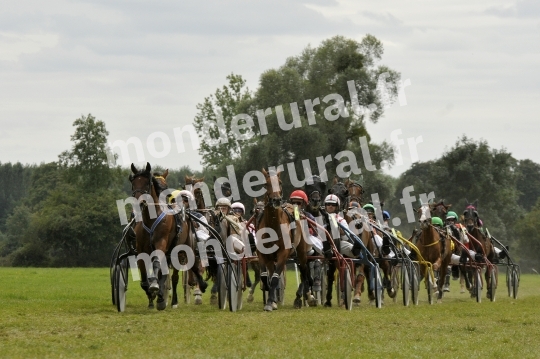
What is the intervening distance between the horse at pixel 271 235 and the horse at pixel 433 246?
241 inches

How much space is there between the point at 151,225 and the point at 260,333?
367cm

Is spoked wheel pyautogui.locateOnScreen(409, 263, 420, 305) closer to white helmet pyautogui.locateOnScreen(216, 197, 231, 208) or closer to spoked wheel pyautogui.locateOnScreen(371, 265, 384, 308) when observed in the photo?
spoked wheel pyautogui.locateOnScreen(371, 265, 384, 308)

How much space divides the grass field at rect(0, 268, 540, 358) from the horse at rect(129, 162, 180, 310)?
0.61 metres

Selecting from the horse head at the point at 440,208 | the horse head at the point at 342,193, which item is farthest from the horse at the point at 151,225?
the horse head at the point at 440,208

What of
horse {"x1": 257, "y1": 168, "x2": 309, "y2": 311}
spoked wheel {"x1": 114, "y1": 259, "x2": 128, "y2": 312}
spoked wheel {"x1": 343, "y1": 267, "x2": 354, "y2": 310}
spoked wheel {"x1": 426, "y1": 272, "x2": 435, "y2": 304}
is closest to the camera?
spoked wheel {"x1": 114, "y1": 259, "x2": 128, "y2": 312}

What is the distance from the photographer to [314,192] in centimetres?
1761

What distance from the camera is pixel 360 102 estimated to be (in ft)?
171

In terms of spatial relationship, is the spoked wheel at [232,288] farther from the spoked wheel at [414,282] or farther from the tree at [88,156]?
the tree at [88,156]

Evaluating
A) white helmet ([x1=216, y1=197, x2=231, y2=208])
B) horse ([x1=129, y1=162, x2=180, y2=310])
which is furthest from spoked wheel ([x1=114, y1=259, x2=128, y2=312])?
white helmet ([x1=216, y1=197, x2=231, y2=208])

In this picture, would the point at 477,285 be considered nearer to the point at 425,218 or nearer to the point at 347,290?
the point at 425,218

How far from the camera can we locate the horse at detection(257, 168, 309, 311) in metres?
15.4

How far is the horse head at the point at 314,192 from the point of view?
17562mm

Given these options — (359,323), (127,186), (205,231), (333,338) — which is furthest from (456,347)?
(127,186)

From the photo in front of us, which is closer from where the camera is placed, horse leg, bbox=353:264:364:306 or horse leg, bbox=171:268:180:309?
horse leg, bbox=171:268:180:309
